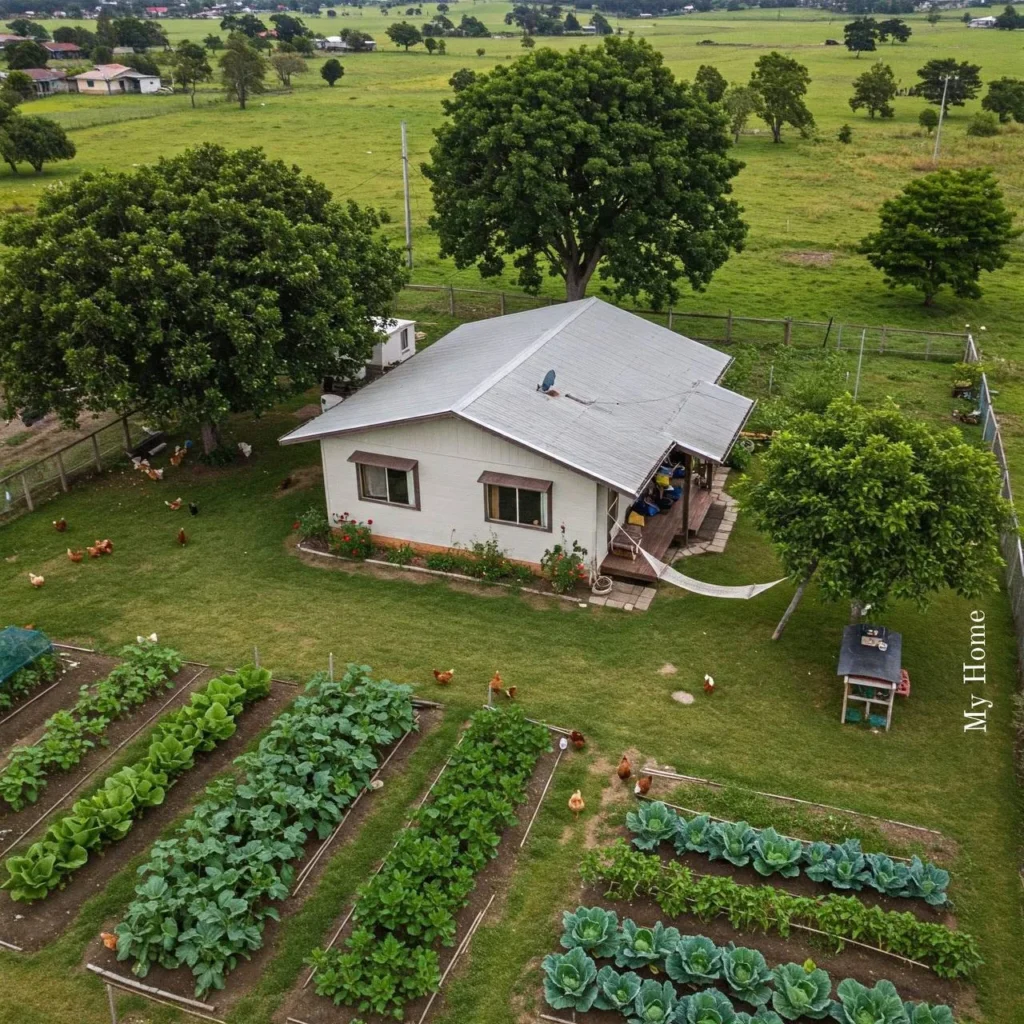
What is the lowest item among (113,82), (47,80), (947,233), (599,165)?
(947,233)

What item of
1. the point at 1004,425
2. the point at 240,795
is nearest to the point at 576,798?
the point at 240,795

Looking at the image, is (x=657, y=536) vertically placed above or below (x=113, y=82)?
below

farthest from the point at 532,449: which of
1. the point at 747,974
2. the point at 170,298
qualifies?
the point at 747,974

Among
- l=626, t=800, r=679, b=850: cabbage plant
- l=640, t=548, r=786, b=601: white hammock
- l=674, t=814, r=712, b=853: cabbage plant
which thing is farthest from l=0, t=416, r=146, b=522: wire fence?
l=674, t=814, r=712, b=853: cabbage plant

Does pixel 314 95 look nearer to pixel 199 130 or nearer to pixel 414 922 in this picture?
pixel 199 130

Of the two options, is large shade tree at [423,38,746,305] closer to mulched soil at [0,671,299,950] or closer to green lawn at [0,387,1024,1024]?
green lawn at [0,387,1024,1024]

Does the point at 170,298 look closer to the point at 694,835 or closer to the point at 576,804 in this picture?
the point at 576,804
